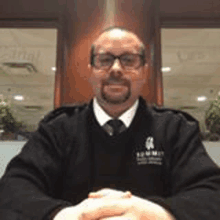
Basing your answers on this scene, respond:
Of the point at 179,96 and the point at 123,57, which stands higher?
the point at 179,96

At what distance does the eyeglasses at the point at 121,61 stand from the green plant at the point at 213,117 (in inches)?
45.2

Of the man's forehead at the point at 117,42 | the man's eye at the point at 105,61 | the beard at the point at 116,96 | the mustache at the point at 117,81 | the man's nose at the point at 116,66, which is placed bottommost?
the beard at the point at 116,96

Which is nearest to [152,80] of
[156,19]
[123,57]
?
[156,19]

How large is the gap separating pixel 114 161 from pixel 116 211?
12.8 inches

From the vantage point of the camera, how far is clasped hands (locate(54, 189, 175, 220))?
718mm

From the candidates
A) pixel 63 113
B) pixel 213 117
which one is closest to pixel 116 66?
pixel 63 113

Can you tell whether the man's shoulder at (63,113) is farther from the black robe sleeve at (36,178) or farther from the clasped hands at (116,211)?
the clasped hands at (116,211)

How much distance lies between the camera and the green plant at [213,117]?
78.4 inches

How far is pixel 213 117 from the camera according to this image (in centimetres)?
206

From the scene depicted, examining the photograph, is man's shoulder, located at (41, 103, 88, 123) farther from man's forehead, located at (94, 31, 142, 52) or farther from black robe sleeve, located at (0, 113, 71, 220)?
man's forehead, located at (94, 31, 142, 52)

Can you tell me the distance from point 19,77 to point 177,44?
387 centimetres

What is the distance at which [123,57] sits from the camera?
3.93 feet

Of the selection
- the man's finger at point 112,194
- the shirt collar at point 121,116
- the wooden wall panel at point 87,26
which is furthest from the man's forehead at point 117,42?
the wooden wall panel at point 87,26

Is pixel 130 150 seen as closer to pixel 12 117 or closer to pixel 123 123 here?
pixel 123 123
